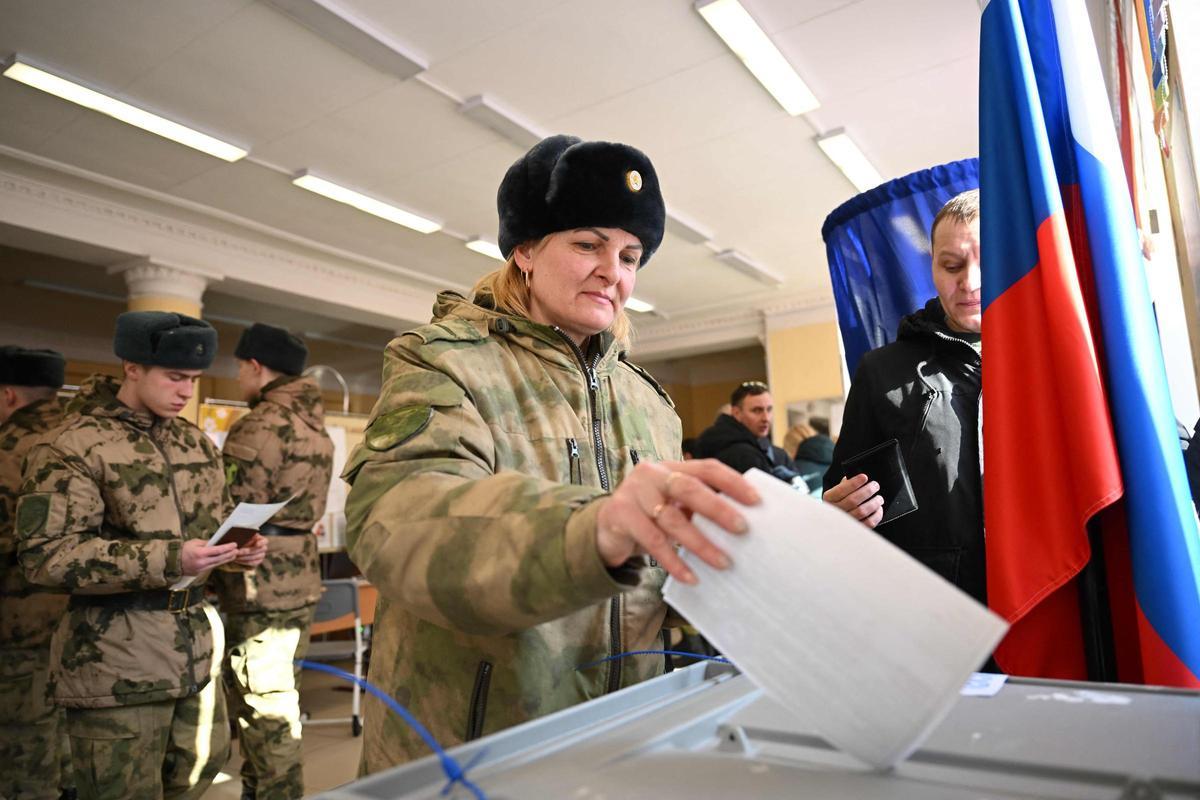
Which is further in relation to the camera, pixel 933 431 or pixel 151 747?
pixel 151 747

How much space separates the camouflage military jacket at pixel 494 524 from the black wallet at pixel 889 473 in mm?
315

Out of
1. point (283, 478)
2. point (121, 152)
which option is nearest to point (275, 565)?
point (283, 478)

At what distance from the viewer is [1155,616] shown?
818 mm

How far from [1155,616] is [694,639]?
3.30 m

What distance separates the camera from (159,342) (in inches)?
87.1

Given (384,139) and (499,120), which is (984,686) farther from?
(384,139)

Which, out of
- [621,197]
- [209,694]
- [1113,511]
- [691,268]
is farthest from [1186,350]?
[691,268]

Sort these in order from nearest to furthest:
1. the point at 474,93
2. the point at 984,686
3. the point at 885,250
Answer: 1. the point at 984,686
2. the point at 885,250
3. the point at 474,93

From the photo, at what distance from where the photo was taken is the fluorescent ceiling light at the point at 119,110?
3943 mm

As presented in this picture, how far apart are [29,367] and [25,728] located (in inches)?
54.6

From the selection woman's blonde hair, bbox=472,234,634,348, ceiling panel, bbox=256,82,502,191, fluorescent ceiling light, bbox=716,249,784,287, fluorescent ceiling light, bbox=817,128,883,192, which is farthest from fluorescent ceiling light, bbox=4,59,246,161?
fluorescent ceiling light, bbox=716,249,784,287

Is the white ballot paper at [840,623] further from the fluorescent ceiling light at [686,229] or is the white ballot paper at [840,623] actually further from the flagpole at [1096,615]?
the fluorescent ceiling light at [686,229]

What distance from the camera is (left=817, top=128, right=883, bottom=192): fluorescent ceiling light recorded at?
499cm

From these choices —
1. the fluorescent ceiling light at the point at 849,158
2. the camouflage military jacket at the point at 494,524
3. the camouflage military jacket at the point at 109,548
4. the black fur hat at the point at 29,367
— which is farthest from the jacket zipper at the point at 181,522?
the fluorescent ceiling light at the point at 849,158
